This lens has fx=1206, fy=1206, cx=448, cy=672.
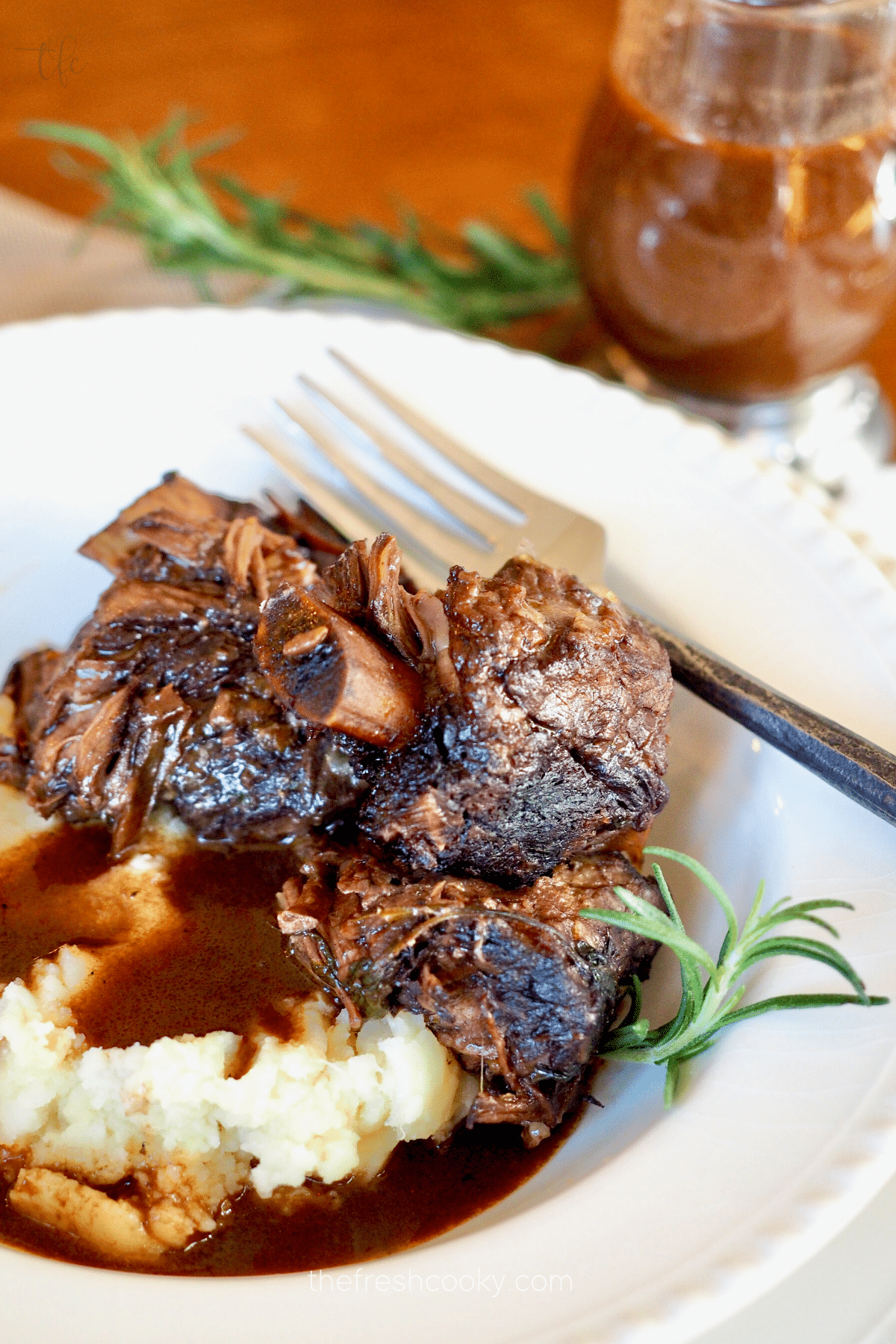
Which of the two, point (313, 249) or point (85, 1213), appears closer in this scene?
point (85, 1213)

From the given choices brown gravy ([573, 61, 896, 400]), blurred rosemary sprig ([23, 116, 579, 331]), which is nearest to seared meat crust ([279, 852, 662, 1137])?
brown gravy ([573, 61, 896, 400])

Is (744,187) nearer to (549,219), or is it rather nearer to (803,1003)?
(549,219)

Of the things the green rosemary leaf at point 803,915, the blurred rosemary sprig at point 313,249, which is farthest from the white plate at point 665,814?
the blurred rosemary sprig at point 313,249

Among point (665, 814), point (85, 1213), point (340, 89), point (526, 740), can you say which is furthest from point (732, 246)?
point (340, 89)

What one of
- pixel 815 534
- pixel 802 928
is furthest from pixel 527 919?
pixel 815 534

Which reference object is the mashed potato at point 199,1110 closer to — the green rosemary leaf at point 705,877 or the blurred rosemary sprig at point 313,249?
the green rosemary leaf at point 705,877

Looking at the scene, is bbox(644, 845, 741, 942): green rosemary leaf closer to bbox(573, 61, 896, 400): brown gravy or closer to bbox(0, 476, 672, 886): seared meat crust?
bbox(0, 476, 672, 886): seared meat crust
